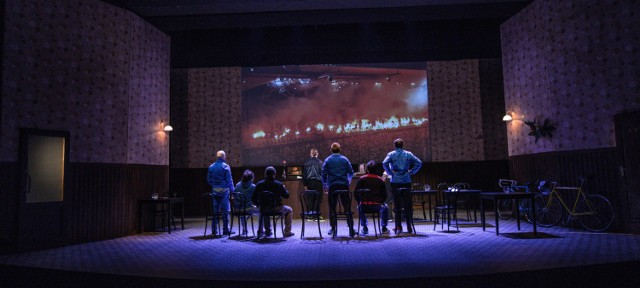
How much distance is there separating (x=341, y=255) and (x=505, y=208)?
26.1 feet

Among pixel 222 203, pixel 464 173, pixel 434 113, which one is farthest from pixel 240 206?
pixel 464 173

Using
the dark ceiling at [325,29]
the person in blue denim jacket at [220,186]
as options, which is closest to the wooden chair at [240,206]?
the person in blue denim jacket at [220,186]

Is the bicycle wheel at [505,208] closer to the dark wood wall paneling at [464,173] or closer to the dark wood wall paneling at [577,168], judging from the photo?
the dark wood wall paneling at [464,173]

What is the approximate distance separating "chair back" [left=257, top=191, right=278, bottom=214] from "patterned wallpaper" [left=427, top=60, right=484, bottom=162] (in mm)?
7033

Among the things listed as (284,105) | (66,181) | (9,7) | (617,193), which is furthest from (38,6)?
(617,193)

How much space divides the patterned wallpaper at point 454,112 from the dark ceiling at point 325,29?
0.80m

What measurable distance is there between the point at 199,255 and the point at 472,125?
9547mm

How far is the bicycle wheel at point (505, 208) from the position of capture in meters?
10.4

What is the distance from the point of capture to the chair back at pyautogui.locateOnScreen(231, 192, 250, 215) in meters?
7.38

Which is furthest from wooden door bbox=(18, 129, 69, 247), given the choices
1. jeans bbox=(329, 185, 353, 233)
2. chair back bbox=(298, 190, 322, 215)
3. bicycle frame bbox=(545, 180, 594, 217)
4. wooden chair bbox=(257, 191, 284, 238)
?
bicycle frame bbox=(545, 180, 594, 217)

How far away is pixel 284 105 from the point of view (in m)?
12.8

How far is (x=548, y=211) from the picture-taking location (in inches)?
332

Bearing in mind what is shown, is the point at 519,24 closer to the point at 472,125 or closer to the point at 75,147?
the point at 472,125

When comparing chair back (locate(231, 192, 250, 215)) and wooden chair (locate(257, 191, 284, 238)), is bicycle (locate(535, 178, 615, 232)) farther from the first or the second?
chair back (locate(231, 192, 250, 215))
